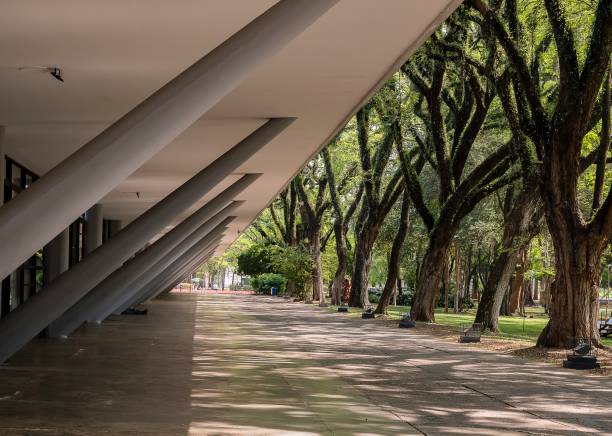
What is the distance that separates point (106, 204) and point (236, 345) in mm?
12746

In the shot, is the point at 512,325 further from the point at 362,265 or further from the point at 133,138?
the point at 133,138

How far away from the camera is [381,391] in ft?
37.5

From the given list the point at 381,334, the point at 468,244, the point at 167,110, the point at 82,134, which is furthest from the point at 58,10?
the point at 468,244

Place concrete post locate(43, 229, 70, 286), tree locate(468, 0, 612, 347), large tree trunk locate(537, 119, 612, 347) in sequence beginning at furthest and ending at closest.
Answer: concrete post locate(43, 229, 70, 286) < large tree trunk locate(537, 119, 612, 347) < tree locate(468, 0, 612, 347)

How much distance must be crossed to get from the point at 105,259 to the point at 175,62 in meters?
4.42

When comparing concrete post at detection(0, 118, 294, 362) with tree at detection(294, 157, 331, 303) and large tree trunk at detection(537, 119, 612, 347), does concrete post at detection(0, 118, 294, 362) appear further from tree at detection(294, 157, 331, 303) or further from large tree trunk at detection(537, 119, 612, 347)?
tree at detection(294, 157, 331, 303)

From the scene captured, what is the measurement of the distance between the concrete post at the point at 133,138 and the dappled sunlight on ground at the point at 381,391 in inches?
90.8

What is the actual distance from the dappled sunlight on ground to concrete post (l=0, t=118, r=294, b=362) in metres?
2.06

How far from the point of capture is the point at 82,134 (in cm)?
1603

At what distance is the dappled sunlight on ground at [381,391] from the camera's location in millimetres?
8789

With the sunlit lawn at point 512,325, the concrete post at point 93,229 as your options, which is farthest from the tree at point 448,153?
the concrete post at point 93,229

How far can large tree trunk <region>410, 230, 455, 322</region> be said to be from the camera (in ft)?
86.3

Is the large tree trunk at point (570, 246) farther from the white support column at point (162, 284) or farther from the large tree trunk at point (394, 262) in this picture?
the white support column at point (162, 284)

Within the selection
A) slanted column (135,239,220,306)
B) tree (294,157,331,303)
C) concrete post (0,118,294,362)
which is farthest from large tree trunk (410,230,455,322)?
tree (294,157,331,303)
